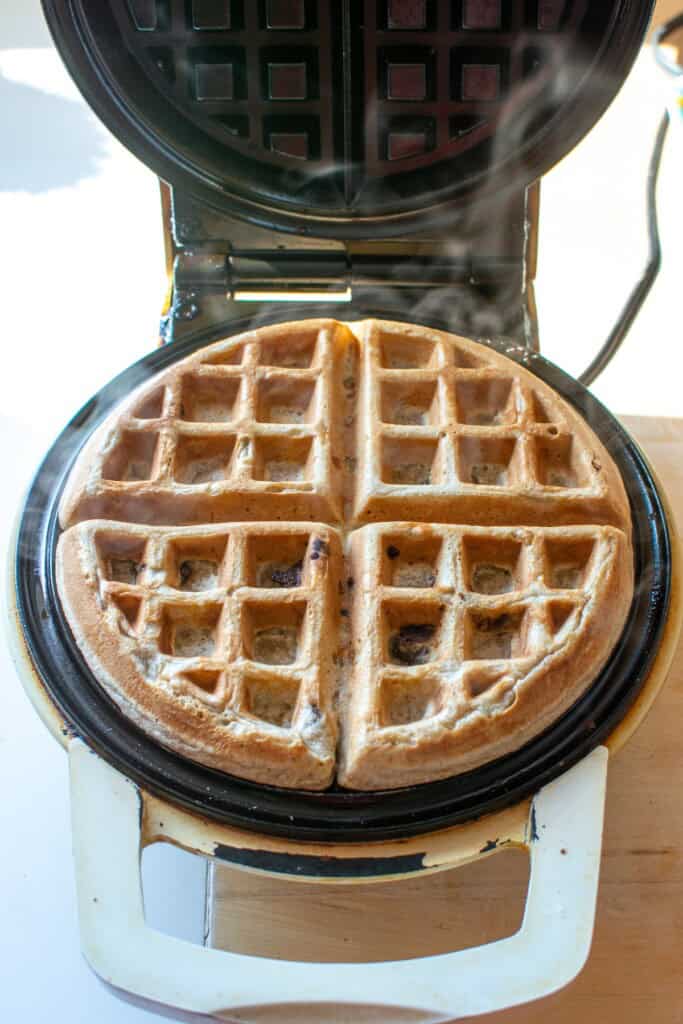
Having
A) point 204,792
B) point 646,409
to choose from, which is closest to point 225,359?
point 204,792

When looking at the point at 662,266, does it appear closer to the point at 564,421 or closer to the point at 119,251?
the point at 564,421

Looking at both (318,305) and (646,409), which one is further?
(646,409)

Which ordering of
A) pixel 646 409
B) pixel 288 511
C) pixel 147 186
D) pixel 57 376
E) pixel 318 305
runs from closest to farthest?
pixel 288 511 → pixel 318 305 → pixel 646 409 → pixel 57 376 → pixel 147 186

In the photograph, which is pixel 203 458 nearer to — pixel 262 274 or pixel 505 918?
pixel 262 274

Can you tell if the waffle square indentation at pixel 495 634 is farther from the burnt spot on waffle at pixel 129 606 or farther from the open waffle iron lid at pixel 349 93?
the open waffle iron lid at pixel 349 93

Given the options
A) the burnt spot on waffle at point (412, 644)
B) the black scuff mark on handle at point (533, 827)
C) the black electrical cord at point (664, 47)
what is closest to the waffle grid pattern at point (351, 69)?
the burnt spot on waffle at point (412, 644)

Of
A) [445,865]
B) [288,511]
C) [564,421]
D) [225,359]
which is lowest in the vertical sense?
[445,865]
